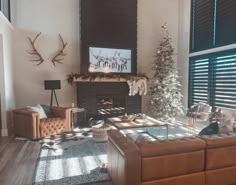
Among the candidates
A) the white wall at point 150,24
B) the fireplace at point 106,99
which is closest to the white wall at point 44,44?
the fireplace at point 106,99

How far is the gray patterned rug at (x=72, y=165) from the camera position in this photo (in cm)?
295

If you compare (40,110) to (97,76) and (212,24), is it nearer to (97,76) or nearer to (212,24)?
(97,76)

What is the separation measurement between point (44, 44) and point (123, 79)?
2728 millimetres

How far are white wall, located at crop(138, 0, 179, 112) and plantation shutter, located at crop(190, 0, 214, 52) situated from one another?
796 mm

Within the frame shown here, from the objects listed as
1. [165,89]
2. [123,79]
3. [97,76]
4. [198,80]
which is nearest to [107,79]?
[97,76]

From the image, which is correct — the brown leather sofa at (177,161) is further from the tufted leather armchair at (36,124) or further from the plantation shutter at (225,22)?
the plantation shutter at (225,22)

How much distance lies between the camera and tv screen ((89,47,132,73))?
6.57 m

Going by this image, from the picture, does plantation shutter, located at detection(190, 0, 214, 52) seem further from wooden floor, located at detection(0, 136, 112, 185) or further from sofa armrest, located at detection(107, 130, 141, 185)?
wooden floor, located at detection(0, 136, 112, 185)

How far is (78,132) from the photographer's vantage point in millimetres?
5613

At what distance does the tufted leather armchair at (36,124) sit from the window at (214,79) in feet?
13.7

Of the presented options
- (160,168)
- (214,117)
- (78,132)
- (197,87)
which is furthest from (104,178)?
(197,87)

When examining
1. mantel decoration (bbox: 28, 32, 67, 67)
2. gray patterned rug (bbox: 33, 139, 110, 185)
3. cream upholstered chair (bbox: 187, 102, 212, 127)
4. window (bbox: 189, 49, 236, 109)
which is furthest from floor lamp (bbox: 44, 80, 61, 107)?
window (bbox: 189, 49, 236, 109)

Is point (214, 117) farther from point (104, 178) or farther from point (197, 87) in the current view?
point (104, 178)

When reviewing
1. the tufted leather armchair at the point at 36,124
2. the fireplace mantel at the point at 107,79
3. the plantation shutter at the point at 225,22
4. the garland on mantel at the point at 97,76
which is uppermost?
the plantation shutter at the point at 225,22
